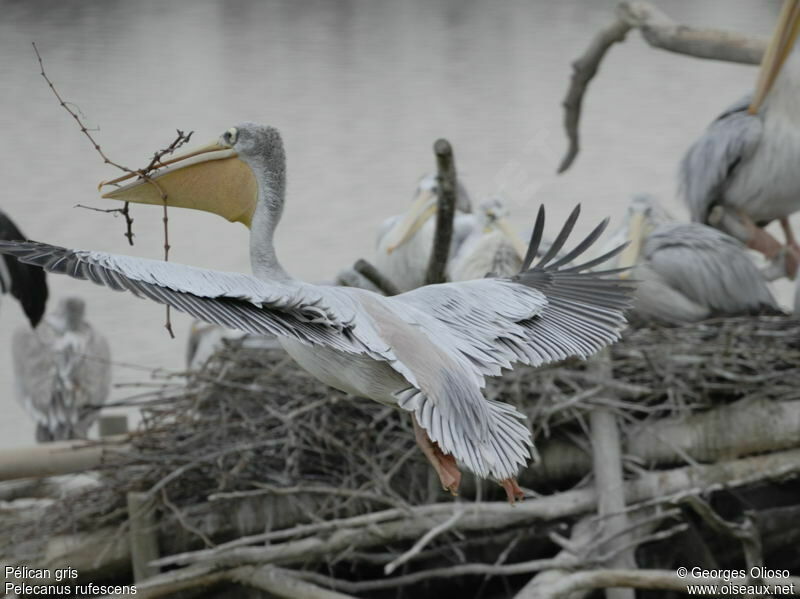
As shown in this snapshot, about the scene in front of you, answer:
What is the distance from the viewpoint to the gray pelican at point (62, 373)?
456 cm

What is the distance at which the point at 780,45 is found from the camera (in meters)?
4.20

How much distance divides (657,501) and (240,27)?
6.86 meters

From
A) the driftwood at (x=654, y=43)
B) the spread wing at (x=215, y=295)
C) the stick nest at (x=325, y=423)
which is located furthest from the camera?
the driftwood at (x=654, y=43)

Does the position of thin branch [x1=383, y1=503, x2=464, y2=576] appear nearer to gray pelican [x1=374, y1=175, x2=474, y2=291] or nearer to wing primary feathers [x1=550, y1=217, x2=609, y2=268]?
wing primary feathers [x1=550, y1=217, x2=609, y2=268]

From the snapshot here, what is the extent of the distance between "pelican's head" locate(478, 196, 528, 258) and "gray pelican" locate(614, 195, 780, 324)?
1.46 ft

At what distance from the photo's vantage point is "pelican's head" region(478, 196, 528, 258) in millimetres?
4355

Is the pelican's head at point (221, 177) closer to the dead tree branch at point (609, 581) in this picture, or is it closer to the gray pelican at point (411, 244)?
the dead tree branch at point (609, 581)

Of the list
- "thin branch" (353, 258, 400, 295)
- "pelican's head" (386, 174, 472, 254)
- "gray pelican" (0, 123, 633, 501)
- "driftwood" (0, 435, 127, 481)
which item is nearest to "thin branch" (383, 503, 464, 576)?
"thin branch" (353, 258, 400, 295)

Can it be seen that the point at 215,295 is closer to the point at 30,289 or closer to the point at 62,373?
the point at 30,289

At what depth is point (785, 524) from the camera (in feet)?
11.4

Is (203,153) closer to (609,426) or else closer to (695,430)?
(609,426)

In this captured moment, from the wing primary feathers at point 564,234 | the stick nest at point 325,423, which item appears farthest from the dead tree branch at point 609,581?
the wing primary feathers at point 564,234

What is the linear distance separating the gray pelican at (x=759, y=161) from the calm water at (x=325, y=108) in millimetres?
2013

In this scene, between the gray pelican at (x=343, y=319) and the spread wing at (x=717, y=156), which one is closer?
the gray pelican at (x=343, y=319)
